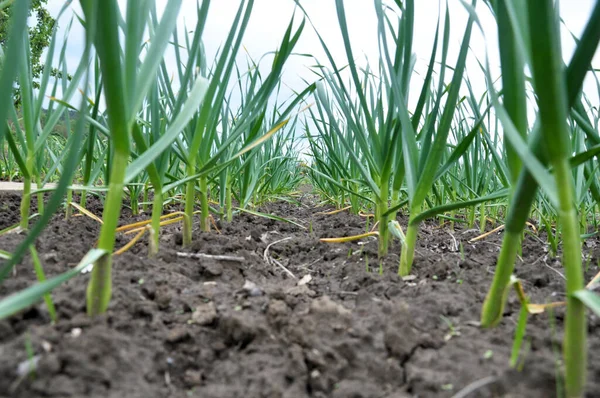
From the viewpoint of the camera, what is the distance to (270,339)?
57cm

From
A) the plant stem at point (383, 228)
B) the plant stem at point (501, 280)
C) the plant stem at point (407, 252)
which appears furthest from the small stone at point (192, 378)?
the plant stem at point (383, 228)

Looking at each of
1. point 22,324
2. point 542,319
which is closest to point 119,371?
point 22,324

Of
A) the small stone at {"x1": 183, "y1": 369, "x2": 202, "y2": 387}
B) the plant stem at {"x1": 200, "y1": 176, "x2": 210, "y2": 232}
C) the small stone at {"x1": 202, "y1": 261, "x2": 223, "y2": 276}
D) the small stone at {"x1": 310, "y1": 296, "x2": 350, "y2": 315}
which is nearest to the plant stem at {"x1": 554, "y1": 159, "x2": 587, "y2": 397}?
the small stone at {"x1": 310, "y1": 296, "x2": 350, "y2": 315}

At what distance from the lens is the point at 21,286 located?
0.59 metres

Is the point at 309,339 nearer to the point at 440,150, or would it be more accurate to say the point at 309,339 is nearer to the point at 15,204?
the point at 440,150

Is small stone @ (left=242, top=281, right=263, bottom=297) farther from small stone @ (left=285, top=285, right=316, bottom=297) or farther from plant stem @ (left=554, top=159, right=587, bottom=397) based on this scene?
plant stem @ (left=554, top=159, right=587, bottom=397)

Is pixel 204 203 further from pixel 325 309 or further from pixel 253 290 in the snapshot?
pixel 325 309

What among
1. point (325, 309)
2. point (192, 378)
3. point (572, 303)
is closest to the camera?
point (572, 303)

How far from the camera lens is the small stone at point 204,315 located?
606 mm

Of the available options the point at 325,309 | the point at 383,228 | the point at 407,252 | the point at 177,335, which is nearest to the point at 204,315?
the point at 177,335

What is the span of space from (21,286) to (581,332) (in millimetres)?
681

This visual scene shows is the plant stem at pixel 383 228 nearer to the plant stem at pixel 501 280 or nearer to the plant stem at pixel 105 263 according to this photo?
the plant stem at pixel 501 280

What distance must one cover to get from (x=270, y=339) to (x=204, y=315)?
0.11m

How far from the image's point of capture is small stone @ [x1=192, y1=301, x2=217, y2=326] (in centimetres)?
61
